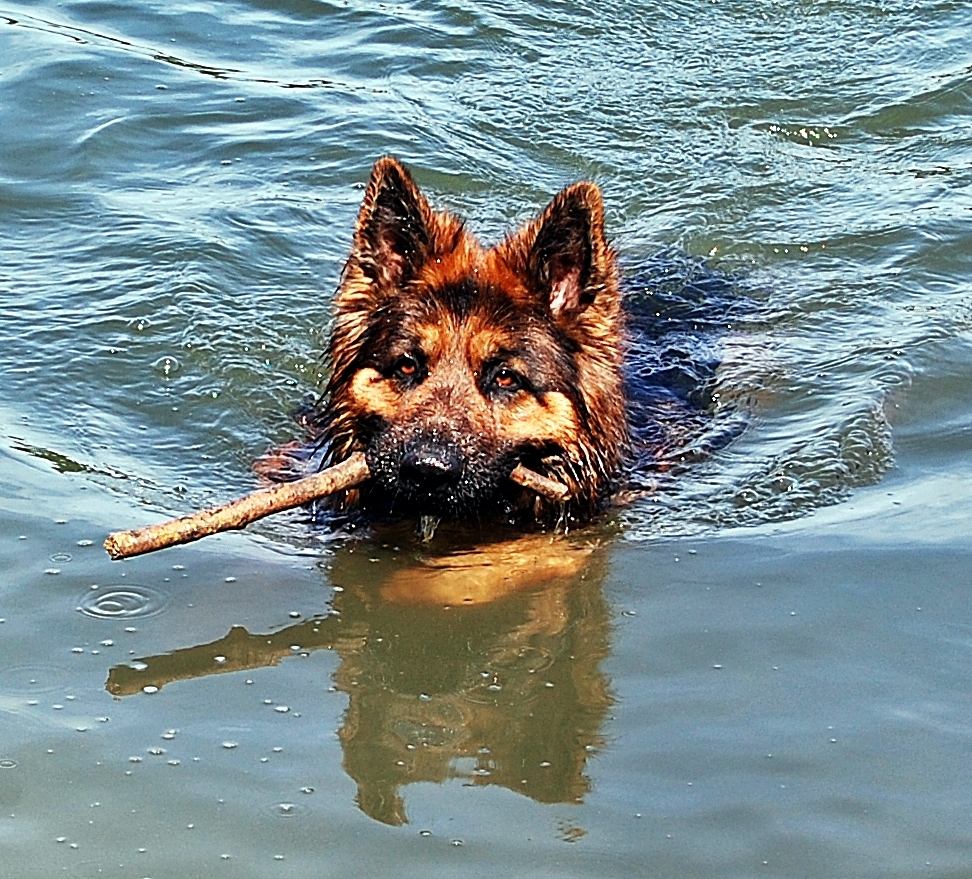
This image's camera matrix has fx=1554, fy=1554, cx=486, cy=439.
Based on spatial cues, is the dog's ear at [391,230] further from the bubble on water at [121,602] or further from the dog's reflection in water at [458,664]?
the bubble on water at [121,602]

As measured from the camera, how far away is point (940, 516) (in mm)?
Result: 6250

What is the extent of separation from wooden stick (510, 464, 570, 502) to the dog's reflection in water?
22 cm

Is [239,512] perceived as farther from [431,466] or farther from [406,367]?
[406,367]

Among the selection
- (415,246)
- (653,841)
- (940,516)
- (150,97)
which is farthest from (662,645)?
(150,97)

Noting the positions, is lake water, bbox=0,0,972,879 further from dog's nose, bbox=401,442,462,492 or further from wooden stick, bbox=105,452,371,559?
dog's nose, bbox=401,442,462,492

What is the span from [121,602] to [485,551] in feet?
5.08

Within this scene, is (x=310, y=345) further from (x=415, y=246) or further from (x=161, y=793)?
(x=161, y=793)

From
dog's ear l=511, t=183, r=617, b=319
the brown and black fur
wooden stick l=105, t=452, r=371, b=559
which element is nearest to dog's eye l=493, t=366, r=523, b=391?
the brown and black fur

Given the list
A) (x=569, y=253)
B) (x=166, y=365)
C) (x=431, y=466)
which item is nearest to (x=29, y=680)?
(x=431, y=466)

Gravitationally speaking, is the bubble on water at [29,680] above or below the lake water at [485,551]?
below

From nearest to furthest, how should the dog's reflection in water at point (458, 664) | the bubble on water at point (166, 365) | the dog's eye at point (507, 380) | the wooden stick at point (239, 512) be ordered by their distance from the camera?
the dog's reflection in water at point (458, 664), the wooden stick at point (239, 512), the dog's eye at point (507, 380), the bubble on water at point (166, 365)

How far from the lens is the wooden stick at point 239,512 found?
5.12 metres

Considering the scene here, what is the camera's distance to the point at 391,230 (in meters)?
6.52

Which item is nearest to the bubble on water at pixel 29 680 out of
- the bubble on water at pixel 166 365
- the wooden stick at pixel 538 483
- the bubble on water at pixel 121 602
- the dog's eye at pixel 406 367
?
the bubble on water at pixel 121 602
